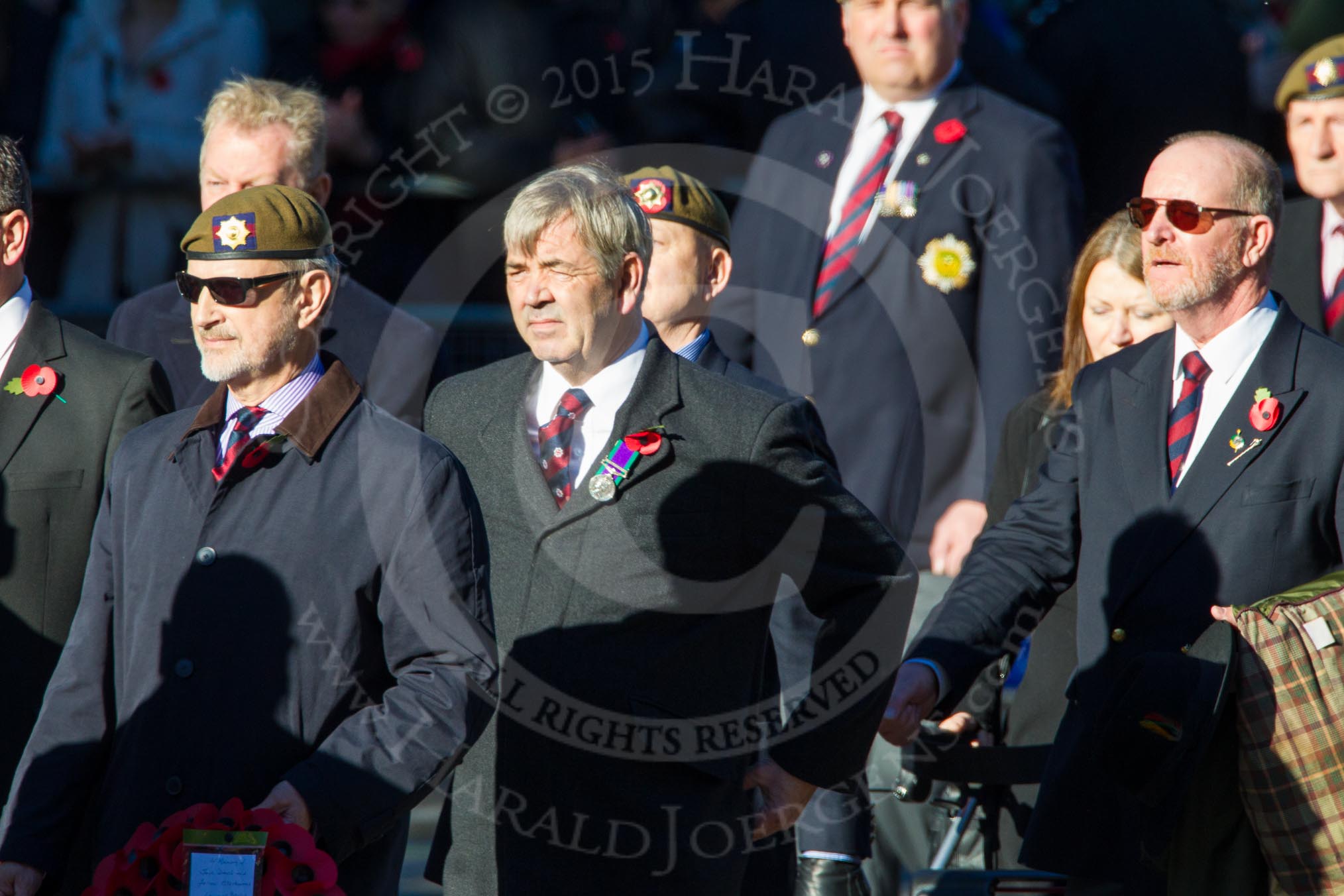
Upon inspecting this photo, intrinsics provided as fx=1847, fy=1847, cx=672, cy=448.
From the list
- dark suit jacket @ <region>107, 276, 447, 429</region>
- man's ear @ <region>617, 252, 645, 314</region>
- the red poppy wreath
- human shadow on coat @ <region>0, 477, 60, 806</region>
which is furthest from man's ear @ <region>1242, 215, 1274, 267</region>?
human shadow on coat @ <region>0, 477, 60, 806</region>

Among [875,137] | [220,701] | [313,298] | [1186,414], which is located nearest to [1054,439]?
[1186,414]

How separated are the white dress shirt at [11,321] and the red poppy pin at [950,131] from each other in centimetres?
284

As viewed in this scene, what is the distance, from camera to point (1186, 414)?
401 cm

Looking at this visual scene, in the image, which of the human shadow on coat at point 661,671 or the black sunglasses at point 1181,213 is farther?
the black sunglasses at point 1181,213

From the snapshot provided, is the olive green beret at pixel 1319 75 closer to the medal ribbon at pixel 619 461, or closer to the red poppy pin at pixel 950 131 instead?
the red poppy pin at pixel 950 131

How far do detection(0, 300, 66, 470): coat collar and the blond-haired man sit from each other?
2.06 feet

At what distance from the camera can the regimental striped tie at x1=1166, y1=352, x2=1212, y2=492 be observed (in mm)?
3973

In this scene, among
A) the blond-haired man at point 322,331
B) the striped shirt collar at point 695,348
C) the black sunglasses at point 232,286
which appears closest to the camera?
the black sunglasses at point 232,286

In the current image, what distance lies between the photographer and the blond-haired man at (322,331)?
4984mm

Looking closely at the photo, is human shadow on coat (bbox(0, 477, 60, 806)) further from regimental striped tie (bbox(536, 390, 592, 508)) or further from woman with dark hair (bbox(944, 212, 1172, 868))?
woman with dark hair (bbox(944, 212, 1172, 868))

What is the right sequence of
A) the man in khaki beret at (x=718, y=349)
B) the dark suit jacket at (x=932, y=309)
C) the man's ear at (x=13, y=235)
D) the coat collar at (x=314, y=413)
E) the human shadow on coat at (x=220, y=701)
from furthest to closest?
the dark suit jacket at (x=932, y=309), the man in khaki beret at (x=718, y=349), the man's ear at (x=13, y=235), the coat collar at (x=314, y=413), the human shadow on coat at (x=220, y=701)

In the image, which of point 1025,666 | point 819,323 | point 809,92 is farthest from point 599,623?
point 809,92

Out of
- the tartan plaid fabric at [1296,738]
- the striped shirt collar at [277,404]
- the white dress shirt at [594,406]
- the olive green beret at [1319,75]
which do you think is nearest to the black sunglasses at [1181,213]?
the tartan plaid fabric at [1296,738]

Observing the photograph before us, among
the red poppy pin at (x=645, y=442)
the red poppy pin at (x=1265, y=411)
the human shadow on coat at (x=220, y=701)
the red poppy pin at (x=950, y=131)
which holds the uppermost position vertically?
the red poppy pin at (x=950, y=131)
